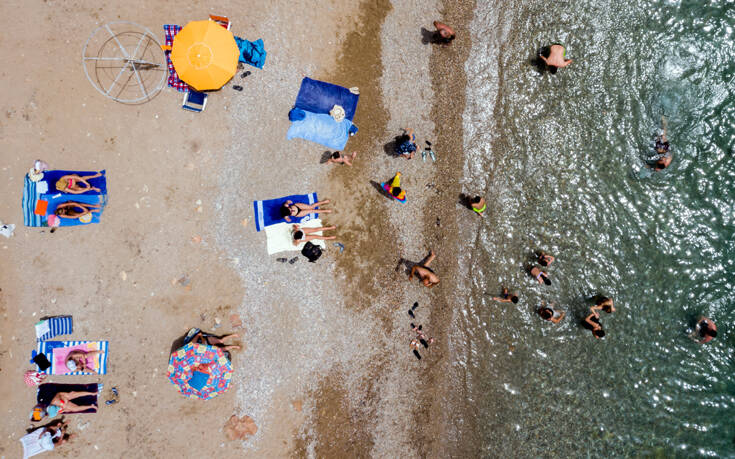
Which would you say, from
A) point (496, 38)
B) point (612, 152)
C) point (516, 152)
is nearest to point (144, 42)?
point (496, 38)

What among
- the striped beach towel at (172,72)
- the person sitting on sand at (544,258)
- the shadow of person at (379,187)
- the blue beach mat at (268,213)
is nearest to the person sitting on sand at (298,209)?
the blue beach mat at (268,213)

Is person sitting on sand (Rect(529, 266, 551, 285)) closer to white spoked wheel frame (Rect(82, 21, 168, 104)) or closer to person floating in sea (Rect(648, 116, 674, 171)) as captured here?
person floating in sea (Rect(648, 116, 674, 171))

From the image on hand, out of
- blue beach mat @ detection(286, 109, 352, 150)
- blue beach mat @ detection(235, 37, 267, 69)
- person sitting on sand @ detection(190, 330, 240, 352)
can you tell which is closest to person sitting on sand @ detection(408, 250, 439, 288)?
blue beach mat @ detection(286, 109, 352, 150)

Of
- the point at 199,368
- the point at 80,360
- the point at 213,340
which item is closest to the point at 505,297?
the point at 213,340

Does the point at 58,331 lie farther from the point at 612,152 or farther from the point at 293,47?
the point at 612,152

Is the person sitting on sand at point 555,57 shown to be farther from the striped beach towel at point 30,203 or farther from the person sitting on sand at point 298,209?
the striped beach towel at point 30,203

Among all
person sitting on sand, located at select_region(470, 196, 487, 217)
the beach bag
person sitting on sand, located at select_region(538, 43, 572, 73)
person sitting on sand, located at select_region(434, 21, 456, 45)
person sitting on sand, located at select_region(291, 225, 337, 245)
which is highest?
person sitting on sand, located at select_region(434, 21, 456, 45)

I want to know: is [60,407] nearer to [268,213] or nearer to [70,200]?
[70,200]

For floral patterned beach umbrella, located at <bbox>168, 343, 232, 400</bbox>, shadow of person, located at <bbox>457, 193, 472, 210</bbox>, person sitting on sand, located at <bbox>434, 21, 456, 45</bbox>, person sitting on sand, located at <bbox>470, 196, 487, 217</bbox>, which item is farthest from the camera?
shadow of person, located at <bbox>457, 193, 472, 210</bbox>
